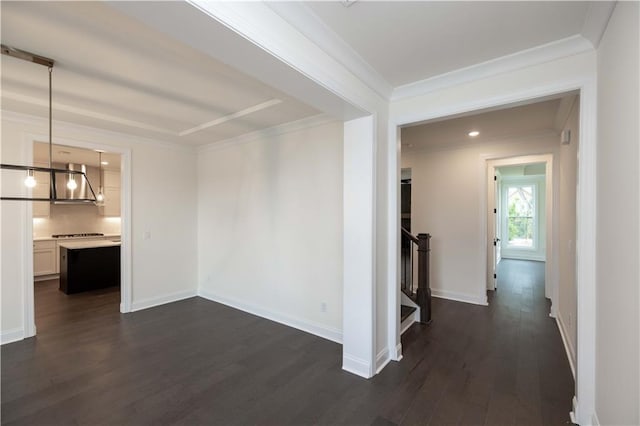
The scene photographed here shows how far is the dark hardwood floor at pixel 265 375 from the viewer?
2096mm

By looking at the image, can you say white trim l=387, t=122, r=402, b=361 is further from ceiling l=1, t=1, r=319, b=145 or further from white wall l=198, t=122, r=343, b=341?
ceiling l=1, t=1, r=319, b=145

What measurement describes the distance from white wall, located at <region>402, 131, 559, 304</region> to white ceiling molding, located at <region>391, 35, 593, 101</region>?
1585 millimetres

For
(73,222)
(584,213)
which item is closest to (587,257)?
(584,213)

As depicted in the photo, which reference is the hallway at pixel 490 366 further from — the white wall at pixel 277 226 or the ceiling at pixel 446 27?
the ceiling at pixel 446 27

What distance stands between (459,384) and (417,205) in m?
3.38

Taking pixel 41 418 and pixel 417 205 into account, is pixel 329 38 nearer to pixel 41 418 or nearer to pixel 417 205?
pixel 41 418

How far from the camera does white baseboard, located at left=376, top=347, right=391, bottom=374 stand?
105 inches

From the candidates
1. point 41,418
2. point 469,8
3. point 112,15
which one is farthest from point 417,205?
point 41,418

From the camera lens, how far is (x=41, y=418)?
6.73 feet

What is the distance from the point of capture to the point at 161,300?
465 cm

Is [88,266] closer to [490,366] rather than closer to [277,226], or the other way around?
[277,226]

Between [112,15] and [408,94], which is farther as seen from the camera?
[408,94]

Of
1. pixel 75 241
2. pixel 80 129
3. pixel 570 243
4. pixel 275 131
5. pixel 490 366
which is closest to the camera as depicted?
pixel 490 366

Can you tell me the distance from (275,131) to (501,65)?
9.01ft
